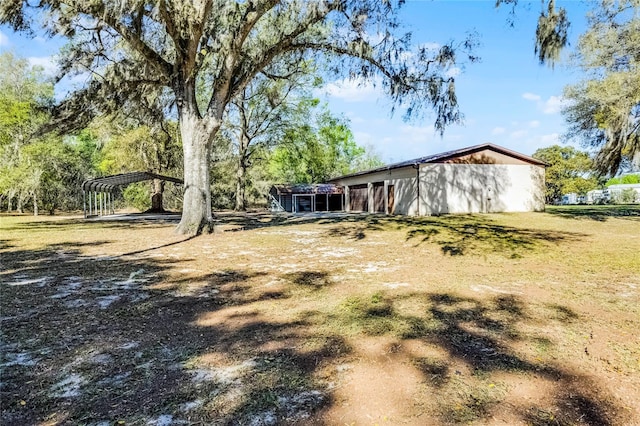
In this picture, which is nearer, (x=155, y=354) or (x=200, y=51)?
(x=155, y=354)

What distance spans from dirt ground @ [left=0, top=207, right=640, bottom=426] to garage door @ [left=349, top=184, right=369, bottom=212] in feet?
61.1

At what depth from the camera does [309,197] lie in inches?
1257

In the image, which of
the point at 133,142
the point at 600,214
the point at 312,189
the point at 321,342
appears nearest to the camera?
the point at 321,342

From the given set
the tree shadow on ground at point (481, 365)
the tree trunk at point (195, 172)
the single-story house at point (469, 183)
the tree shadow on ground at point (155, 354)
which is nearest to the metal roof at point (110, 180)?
the tree trunk at point (195, 172)

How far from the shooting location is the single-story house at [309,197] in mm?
30344

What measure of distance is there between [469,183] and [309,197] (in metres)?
14.6

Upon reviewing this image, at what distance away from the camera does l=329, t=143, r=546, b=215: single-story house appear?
770 inches

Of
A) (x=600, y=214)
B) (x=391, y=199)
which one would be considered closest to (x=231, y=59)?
(x=391, y=199)

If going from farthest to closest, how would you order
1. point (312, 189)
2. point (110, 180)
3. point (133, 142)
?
1. point (312, 189)
2. point (133, 142)
3. point (110, 180)

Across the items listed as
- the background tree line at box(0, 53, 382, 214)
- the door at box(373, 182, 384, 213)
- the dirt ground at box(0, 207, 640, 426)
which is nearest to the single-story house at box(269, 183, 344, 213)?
the background tree line at box(0, 53, 382, 214)

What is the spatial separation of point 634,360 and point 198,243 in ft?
27.3

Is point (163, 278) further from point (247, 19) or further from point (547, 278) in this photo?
point (247, 19)

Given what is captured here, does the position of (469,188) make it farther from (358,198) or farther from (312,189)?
(312,189)

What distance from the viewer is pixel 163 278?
5.88 metres
